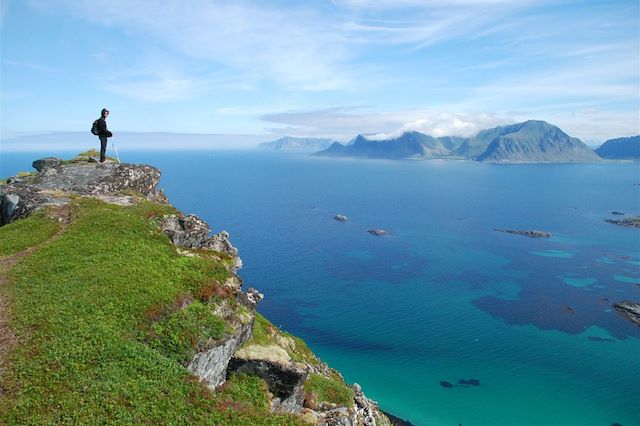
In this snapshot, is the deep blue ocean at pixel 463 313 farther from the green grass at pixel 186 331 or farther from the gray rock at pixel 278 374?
the green grass at pixel 186 331

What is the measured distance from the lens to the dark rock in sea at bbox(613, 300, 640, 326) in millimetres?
84938

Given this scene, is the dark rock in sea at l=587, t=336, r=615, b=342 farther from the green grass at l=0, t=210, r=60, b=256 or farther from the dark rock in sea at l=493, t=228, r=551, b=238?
the green grass at l=0, t=210, r=60, b=256

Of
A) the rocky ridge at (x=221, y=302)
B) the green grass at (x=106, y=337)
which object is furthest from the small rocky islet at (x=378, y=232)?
the green grass at (x=106, y=337)

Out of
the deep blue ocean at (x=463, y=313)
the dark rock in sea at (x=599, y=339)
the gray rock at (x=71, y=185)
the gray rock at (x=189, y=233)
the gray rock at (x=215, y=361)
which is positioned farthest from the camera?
the dark rock in sea at (x=599, y=339)

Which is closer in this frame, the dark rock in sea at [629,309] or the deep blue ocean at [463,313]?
the deep blue ocean at [463,313]

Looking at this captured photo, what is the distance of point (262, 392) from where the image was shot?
2444cm

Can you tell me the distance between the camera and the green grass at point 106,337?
16406 millimetres

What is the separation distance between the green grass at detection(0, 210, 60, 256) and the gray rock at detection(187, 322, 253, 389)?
49.6ft

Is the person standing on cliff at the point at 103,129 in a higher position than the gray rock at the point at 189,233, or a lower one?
higher

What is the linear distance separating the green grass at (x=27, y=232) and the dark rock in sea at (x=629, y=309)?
103370mm

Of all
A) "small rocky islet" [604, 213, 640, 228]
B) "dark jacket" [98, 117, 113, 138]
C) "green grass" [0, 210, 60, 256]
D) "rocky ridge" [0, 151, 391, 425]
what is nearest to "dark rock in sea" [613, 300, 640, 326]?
"rocky ridge" [0, 151, 391, 425]

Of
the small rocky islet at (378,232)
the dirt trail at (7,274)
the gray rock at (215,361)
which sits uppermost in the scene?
the dirt trail at (7,274)

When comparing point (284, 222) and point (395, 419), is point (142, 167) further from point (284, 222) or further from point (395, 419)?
point (284, 222)

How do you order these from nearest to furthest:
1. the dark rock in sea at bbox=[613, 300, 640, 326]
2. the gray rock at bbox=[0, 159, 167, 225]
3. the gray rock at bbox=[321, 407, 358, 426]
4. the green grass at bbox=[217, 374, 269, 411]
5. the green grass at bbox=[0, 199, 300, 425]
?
the green grass at bbox=[0, 199, 300, 425] < the green grass at bbox=[217, 374, 269, 411] < the gray rock at bbox=[321, 407, 358, 426] < the gray rock at bbox=[0, 159, 167, 225] < the dark rock in sea at bbox=[613, 300, 640, 326]
